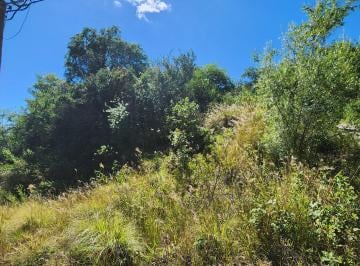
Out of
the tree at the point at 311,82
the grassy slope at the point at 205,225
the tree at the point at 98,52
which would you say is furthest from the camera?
the tree at the point at 98,52

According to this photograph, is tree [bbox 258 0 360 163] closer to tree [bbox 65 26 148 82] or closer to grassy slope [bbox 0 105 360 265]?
grassy slope [bbox 0 105 360 265]

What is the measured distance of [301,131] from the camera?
675 cm

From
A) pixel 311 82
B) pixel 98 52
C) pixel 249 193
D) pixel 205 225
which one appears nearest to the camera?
pixel 205 225

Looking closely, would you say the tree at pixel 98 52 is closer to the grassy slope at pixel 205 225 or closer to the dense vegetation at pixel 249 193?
the dense vegetation at pixel 249 193

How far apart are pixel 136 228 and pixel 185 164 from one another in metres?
3.12

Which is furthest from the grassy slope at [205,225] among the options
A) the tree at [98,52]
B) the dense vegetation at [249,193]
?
the tree at [98,52]

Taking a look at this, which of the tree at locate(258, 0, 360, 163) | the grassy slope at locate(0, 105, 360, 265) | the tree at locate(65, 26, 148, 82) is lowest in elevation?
the grassy slope at locate(0, 105, 360, 265)

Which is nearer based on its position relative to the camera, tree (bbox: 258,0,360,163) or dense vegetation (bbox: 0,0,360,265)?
dense vegetation (bbox: 0,0,360,265)

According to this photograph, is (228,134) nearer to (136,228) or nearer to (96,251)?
(136,228)

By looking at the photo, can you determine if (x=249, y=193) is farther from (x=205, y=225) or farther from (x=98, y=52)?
(x=98, y=52)

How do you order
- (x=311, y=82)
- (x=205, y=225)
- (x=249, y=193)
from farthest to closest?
(x=311, y=82)
(x=249, y=193)
(x=205, y=225)

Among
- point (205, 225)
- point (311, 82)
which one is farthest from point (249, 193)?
point (311, 82)

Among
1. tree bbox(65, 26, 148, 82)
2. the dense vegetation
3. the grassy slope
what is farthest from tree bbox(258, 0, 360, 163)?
tree bbox(65, 26, 148, 82)

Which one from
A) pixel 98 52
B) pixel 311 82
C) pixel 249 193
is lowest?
pixel 249 193
